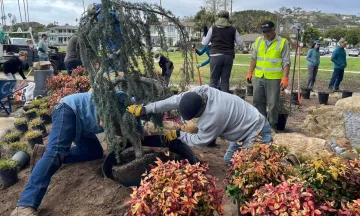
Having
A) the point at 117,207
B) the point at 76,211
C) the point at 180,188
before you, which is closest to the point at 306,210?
the point at 180,188

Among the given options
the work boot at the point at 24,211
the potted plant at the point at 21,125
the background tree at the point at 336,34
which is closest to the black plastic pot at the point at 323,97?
the potted plant at the point at 21,125

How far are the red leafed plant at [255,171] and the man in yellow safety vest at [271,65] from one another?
9.56 ft

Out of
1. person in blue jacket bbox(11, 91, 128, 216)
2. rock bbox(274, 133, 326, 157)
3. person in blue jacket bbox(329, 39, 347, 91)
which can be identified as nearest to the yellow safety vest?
rock bbox(274, 133, 326, 157)

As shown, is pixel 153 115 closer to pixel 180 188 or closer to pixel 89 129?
pixel 89 129

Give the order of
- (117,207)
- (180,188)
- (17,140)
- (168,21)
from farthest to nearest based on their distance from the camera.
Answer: (17,140) < (168,21) < (117,207) < (180,188)

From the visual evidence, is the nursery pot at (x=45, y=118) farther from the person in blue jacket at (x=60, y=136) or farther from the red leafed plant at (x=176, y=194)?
the red leafed plant at (x=176, y=194)

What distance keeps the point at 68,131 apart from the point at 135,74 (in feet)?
2.79

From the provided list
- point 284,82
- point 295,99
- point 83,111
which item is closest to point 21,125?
point 83,111

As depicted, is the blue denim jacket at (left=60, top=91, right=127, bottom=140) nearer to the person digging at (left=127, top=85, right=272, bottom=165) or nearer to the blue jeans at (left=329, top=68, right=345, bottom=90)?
the person digging at (left=127, top=85, right=272, bottom=165)

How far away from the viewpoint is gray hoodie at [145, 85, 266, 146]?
10.1ft

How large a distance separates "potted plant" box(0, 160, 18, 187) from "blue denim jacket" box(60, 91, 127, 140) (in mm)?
1036

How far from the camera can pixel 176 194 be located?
6.55 ft

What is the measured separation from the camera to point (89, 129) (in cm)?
350

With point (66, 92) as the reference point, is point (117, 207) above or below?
below
